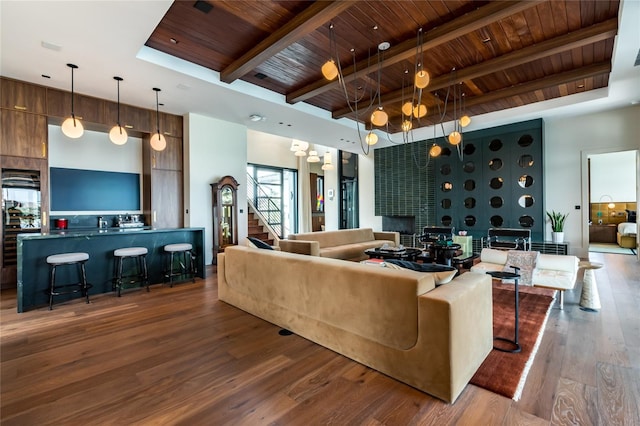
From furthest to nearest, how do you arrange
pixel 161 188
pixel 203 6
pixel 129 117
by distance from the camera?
pixel 161 188 < pixel 129 117 < pixel 203 6

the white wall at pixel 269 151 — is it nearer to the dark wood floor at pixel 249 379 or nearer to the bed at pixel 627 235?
the dark wood floor at pixel 249 379

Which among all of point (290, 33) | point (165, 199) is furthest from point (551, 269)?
point (165, 199)

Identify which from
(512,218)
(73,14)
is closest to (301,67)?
(73,14)

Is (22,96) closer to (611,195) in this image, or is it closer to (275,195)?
(275,195)

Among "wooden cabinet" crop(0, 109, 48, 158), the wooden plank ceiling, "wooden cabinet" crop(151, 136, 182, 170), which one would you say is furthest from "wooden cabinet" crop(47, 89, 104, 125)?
the wooden plank ceiling

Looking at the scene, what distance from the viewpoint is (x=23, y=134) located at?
451cm

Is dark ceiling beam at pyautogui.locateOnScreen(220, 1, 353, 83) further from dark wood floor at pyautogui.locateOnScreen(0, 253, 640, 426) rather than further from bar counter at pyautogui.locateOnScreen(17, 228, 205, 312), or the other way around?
dark wood floor at pyautogui.locateOnScreen(0, 253, 640, 426)

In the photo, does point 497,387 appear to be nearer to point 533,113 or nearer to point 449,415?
point 449,415

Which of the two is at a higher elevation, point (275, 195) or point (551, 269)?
point (275, 195)

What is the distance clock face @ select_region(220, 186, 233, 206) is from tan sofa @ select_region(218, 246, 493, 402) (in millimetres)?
3941

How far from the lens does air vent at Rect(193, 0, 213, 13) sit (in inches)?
119

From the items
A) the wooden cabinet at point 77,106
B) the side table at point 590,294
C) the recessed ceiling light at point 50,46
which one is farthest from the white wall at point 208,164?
the side table at point 590,294

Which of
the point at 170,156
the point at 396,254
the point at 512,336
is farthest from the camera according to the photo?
the point at 170,156

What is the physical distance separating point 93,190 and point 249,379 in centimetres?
545
